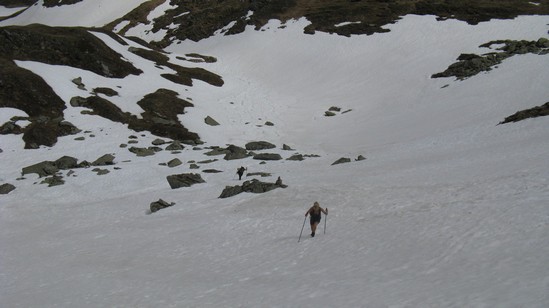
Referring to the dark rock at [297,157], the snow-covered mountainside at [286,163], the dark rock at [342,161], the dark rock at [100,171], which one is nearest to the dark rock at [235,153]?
the snow-covered mountainside at [286,163]

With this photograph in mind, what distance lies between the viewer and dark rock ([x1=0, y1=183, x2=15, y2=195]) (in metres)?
32.1

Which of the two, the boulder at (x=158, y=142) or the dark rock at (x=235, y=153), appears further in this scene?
the boulder at (x=158, y=142)

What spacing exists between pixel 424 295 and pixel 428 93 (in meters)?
48.1

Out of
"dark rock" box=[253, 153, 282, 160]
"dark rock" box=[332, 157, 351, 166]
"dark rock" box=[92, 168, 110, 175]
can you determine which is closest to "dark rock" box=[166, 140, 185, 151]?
"dark rock" box=[92, 168, 110, 175]

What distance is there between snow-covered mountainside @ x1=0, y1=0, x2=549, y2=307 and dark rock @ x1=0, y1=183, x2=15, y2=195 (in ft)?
2.75

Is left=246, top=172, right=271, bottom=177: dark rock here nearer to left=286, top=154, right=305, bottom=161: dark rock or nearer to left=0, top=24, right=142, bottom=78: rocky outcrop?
left=286, top=154, right=305, bottom=161: dark rock

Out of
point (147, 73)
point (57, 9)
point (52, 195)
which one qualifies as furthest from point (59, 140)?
point (57, 9)

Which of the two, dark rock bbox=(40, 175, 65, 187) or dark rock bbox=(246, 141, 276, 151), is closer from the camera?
dark rock bbox=(40, 175, 65, 187)

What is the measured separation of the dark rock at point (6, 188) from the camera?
32.1 meters

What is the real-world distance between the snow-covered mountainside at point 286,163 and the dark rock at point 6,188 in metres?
0.84

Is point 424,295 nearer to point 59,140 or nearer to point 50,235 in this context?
point 50,235

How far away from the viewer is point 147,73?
63.8 metres

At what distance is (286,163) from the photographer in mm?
37344

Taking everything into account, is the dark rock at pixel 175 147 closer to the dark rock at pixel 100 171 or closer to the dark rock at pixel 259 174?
the dark rock at pixel 100 171
